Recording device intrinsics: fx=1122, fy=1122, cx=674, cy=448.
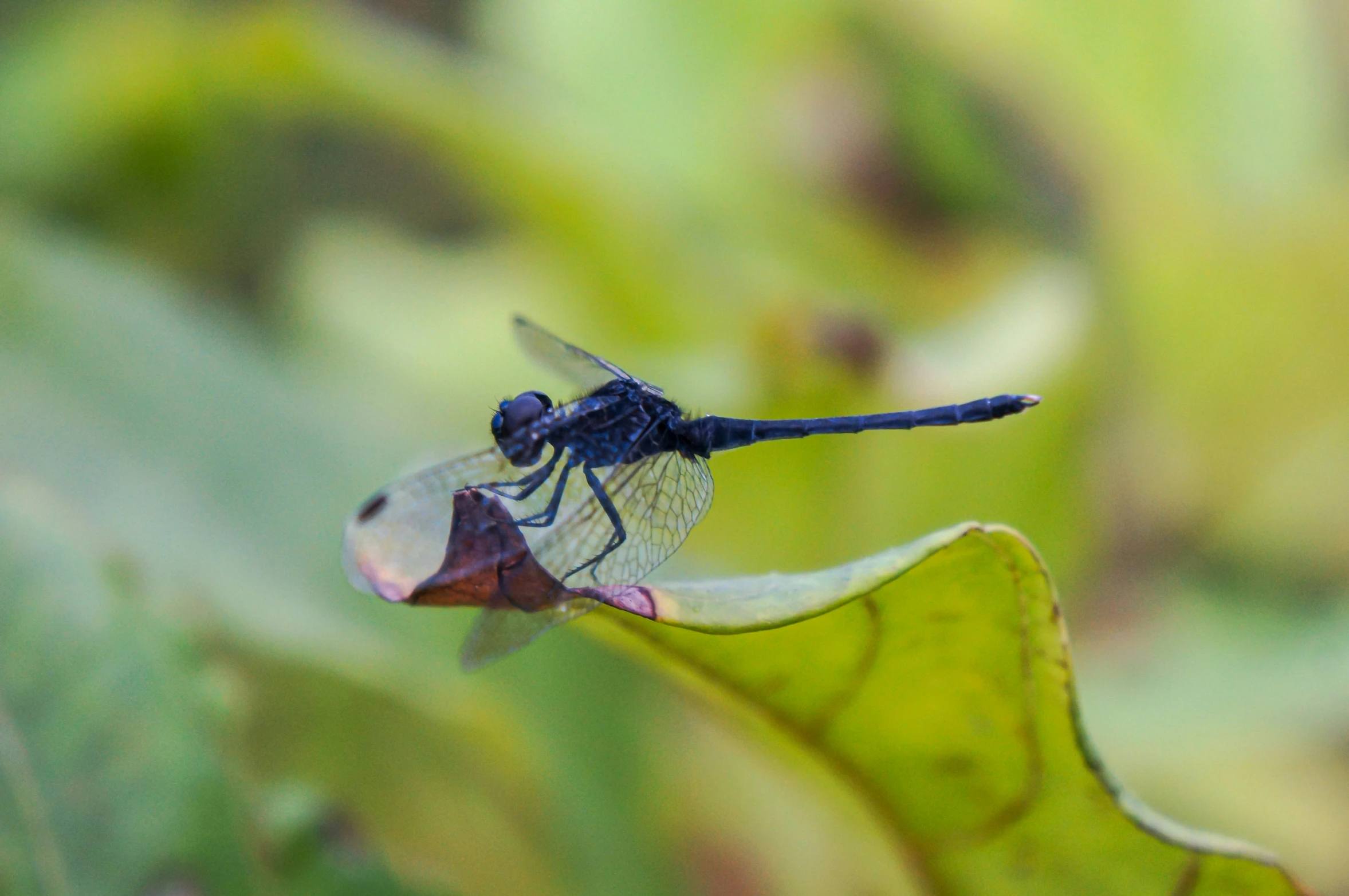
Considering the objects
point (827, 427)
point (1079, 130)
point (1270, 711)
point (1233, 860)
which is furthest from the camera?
point (1079, 130)

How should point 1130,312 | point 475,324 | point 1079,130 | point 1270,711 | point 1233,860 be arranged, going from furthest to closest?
point 475,324 < point 1079,130 < point 1130,312 < point 1270,711 < point 1233,860

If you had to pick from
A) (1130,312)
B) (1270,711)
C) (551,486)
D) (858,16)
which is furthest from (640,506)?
(858,16)

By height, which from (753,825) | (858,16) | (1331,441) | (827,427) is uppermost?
(858,16)

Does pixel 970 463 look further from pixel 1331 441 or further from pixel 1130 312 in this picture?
pixel 1331 441

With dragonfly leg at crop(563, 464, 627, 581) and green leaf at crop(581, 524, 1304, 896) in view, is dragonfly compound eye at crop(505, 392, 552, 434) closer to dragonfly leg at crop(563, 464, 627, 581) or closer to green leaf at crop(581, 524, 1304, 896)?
dragonfly leg at crop(563, 464, 627, 581)

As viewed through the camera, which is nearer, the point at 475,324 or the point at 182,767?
the point at 182,767

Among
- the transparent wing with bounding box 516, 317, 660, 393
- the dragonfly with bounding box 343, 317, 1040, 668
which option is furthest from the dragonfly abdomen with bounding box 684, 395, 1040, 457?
the transparent wing with bounding box 516, 317, 660, 393
